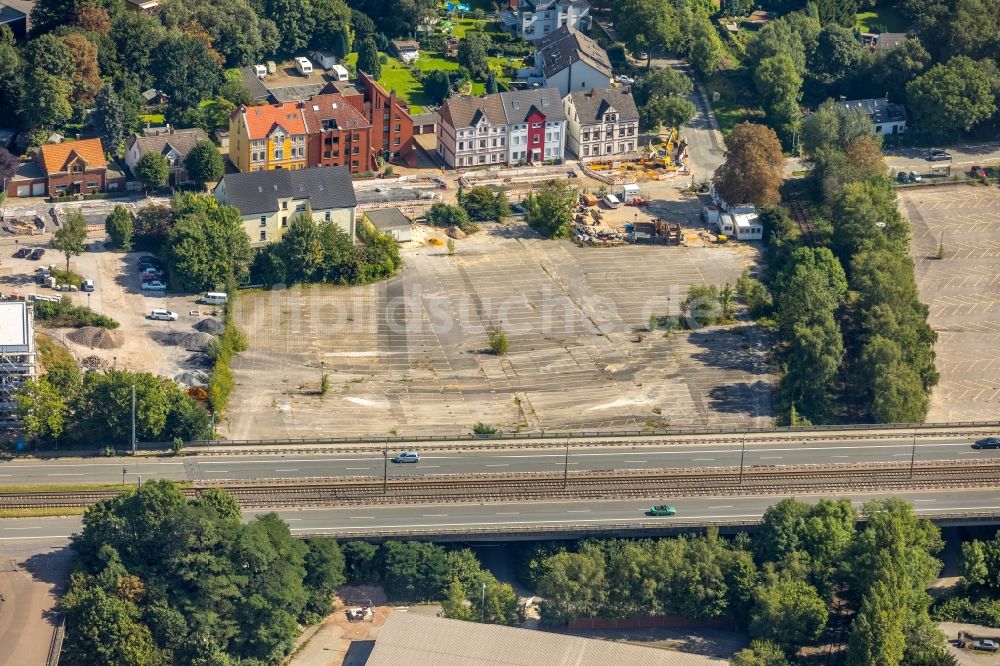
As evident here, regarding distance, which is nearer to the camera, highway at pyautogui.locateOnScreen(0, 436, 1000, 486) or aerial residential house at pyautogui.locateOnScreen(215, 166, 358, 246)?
highway at pyautogui.locateOnScreen(0, 436, 1000, 486)

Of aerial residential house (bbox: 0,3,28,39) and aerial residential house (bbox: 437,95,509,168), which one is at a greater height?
aerial residential house (bbox: 0,3,28,39)

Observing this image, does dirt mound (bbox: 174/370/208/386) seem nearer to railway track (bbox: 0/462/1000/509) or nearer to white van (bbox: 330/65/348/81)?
railway track (bbox: 0/462/1000/509)

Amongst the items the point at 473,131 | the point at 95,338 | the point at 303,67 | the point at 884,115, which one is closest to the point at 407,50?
the point at 303,67

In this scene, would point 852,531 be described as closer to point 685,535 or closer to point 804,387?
point 685,535

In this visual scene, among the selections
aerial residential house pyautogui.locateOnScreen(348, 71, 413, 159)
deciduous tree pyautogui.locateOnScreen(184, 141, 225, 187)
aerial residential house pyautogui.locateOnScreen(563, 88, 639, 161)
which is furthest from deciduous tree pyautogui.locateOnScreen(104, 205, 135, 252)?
aerial residential house pyautogui.locateOnScreen(563, 88, 639, 161)

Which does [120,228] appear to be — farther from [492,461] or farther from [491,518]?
[491,518]

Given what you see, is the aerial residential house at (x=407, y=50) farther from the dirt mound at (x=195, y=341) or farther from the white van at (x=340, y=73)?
the dirt mound at (x=195, y=341)
